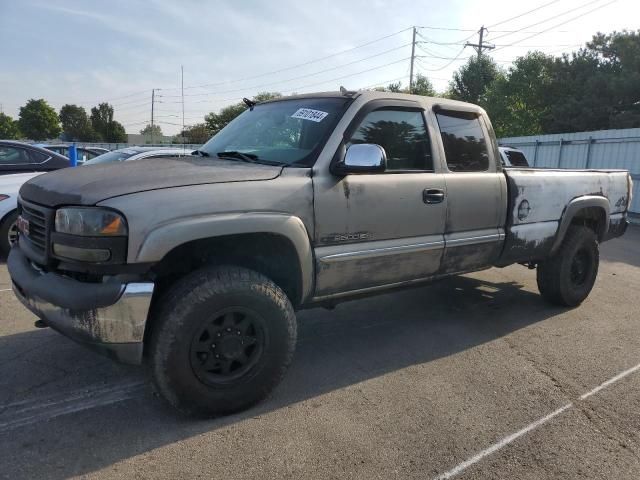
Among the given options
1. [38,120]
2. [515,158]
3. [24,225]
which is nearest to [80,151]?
[515,158]

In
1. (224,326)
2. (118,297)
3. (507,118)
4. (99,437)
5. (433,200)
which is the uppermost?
(507,118)

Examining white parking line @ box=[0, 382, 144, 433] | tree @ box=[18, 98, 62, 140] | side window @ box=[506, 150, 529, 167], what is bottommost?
white parking line @ box=[0, 382, 144, 433]

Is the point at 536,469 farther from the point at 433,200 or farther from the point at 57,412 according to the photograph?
the point at 57,412

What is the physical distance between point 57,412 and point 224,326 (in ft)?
3.64

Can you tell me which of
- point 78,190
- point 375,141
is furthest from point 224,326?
point 375,141

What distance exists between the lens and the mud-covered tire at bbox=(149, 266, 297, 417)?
2.69 metres

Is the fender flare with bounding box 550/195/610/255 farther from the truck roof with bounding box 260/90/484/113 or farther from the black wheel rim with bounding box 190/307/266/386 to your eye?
the black wheel rim with bounding box 190/307/266/386

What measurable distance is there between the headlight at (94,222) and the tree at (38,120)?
71644 millimetres

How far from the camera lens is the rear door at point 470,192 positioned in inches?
158

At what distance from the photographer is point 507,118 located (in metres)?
35.6

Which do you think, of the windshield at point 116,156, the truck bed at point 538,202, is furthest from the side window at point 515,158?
the windshield at point 116,156

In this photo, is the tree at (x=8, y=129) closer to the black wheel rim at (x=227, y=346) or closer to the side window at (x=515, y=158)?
the side window at (x=515, y=158)

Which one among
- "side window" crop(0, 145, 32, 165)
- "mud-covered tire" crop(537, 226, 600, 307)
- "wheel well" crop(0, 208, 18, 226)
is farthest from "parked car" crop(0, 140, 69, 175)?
"mud-covered tire" crop(537, 226, 600, 307)

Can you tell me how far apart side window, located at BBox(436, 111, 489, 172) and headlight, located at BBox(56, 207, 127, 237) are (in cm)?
258
